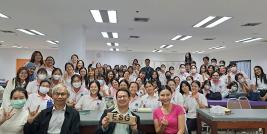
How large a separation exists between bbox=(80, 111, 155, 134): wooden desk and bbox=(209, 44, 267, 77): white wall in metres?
11.0

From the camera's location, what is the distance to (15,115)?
8.68 feet

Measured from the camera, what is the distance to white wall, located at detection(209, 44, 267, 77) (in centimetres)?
1250

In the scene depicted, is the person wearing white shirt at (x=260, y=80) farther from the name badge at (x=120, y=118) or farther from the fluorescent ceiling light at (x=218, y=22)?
the name badge at (x=120, y=118)

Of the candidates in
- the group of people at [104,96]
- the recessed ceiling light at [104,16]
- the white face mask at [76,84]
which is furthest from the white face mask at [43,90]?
the recessed ceiling light at [104,16]

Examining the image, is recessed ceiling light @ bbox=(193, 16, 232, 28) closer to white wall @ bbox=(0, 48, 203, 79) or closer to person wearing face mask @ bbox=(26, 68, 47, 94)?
person wearing face mask @ bbox=(26, 68, 47, 94)

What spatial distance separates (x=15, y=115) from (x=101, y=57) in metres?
14.8

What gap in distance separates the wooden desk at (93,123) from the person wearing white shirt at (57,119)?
19 cm

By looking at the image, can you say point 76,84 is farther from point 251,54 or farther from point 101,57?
point 101,57

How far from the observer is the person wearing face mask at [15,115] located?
257cm

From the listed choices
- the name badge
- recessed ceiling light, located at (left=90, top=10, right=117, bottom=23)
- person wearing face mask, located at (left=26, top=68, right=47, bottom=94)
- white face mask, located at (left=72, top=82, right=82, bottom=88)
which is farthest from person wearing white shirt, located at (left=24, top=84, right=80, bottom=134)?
recessed ceiling light, located at (left=90, top=10, right=117, bottom=23)

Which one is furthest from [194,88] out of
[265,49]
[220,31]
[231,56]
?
[231,56]

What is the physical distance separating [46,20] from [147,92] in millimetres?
4458

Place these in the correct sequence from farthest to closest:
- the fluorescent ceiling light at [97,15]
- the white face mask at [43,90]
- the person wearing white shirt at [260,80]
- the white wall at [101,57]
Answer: the white wall at [101,57] < the fluorescent ceiling light at [97,15] < the person wearing white shirt at [260,80] < the white face mask at [43,90]

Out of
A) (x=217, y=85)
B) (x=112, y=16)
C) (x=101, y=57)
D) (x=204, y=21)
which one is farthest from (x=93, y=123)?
(x=101, y=57)
